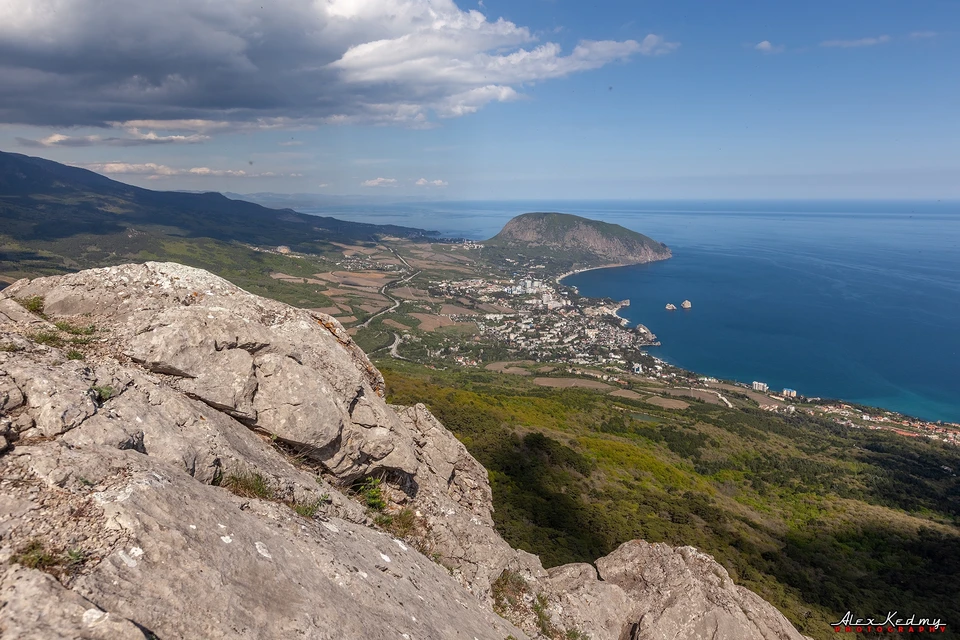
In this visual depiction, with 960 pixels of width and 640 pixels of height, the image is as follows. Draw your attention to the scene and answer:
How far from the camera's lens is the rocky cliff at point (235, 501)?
470 centimetres

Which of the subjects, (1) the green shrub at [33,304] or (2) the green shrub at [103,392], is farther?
(1) the green shrub at [33,304]

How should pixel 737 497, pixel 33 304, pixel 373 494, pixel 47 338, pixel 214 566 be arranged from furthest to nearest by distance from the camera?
pixel 737 497 → pixel 373 494 → pixel 33 304 → pixel 47 338 → pixel 214 566

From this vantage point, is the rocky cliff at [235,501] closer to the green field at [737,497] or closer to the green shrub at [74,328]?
the green shrub at [74,328]

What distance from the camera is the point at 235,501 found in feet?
22.6

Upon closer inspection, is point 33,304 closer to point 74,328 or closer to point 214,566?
point 74,328

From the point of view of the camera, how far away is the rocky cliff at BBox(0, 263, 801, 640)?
4695mm

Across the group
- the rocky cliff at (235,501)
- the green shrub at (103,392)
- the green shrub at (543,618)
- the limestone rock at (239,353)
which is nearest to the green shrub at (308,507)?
the rocky cliff at (235,501)

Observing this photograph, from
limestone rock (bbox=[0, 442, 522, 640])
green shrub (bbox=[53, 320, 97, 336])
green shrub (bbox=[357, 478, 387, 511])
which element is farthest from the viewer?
green shrub (bbox=[357, 478, 387, 511])

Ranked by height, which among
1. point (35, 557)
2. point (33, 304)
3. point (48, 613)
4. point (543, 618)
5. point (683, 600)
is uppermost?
point (33, 304)

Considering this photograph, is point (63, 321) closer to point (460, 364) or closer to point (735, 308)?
point (460, 364)

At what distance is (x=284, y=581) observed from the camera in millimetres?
5836

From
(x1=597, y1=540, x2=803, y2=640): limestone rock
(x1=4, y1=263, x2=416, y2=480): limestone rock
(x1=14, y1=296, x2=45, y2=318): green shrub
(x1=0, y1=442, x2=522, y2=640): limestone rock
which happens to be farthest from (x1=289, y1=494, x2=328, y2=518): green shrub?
(x1=597, y1=540, x2=803, y2=640): limestone rock

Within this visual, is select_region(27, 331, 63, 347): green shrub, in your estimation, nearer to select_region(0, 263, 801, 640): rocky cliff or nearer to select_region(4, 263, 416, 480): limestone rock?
select_region(0, 263, 801, 640): rocky cliff

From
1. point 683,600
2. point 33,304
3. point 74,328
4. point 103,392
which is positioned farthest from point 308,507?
point 683,600
